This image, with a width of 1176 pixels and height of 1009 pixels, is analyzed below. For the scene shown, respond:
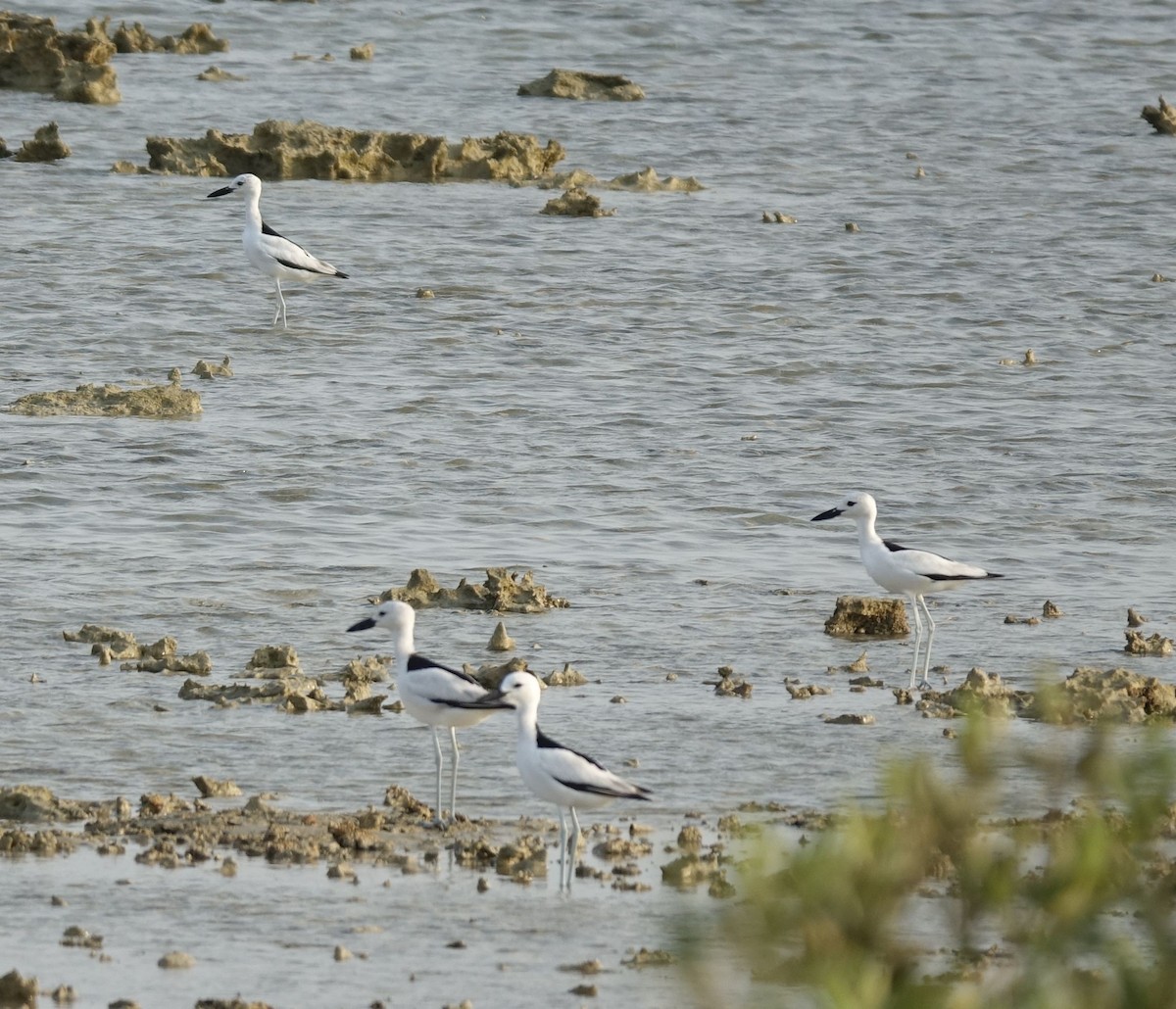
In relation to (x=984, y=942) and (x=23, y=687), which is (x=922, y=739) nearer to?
(x=984, y=942)

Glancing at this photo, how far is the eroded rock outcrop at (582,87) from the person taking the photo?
29266 mm

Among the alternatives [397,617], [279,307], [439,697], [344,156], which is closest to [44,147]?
[344,156]

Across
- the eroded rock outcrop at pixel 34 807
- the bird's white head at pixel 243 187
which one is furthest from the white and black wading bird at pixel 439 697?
the bird's white head at pixel 243 187

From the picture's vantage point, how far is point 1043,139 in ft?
92.5

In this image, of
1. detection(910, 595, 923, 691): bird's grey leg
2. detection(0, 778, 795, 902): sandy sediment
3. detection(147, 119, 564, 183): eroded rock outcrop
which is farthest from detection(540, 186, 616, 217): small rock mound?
detection(0, 778, 795, 902): sandy sediment

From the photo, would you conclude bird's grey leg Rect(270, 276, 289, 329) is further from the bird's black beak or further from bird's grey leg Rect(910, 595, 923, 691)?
the bird's black beak

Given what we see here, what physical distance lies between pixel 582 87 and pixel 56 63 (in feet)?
22.1

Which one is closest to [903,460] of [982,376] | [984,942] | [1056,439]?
[1056,439]

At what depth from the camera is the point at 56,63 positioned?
28.2m

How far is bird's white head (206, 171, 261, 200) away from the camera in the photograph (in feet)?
69.2

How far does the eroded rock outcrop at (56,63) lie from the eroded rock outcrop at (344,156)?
3.17 meters

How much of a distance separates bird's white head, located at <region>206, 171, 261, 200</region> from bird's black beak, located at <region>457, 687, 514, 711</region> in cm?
1312

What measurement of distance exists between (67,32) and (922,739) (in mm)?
22930

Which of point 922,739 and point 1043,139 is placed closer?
point 922,739
